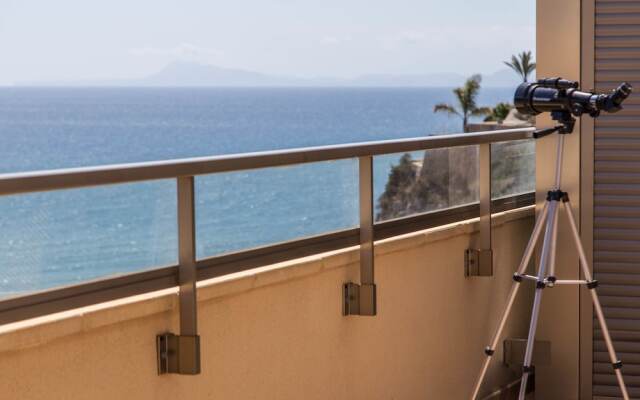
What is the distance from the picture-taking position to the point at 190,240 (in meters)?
3.02

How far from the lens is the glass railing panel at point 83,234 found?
8.26ft

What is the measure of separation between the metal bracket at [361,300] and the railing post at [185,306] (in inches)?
37.1

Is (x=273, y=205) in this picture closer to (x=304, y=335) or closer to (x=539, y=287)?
(x=304, y=335)

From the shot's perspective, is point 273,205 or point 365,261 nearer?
point 273,205

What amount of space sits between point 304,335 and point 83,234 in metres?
1.11

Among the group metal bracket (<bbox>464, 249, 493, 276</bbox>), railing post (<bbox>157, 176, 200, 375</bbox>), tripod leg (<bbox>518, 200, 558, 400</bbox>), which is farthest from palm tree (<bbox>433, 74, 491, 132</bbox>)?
railing post (<bbox>157, 176, 200, 375</bbox>)

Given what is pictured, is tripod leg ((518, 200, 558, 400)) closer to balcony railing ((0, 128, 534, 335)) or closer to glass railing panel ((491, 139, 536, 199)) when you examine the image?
balcony railing ((0, 128, 534, 335))

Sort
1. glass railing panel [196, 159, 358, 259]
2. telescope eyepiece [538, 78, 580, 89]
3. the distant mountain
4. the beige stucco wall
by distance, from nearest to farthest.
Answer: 1. the beige stucco wall
2. glass railing panel [196, 159, 358, 259]
3. telescope eyepiece [538, 78, 580, 89]
4. the distant mountain

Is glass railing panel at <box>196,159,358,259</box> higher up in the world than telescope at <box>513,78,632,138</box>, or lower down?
lower down

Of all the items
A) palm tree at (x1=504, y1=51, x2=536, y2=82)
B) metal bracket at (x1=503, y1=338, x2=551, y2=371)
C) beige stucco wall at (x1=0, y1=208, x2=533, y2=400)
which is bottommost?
metal bracket at (x1=503, y1=338, x2=551, y2=371)

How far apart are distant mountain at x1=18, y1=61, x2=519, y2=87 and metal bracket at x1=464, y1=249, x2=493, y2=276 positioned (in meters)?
79.8

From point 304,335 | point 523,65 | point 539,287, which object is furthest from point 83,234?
point 523,65

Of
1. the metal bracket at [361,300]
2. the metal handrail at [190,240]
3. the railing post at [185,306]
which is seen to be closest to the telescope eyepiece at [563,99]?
the metal handrail at [190,240]

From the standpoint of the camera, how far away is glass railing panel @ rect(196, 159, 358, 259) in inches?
123
